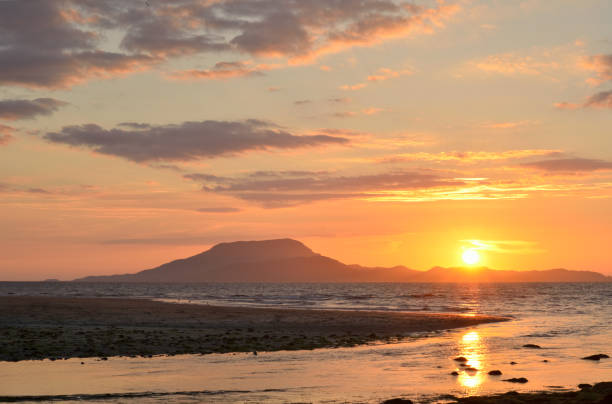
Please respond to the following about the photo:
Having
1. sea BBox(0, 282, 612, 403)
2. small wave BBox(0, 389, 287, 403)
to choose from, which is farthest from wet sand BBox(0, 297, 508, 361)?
small wave BBox(0, 389, 287, 403)

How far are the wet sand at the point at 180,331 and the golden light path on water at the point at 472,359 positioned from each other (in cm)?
481

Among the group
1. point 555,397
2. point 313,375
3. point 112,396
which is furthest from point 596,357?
point 112,396

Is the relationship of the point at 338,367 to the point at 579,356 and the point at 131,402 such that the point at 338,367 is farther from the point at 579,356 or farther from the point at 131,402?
the point at 579,356

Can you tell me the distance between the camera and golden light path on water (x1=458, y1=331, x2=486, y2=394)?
25.7m

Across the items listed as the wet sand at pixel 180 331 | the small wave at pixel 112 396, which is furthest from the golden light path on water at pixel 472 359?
the small wave at pixel 112 396

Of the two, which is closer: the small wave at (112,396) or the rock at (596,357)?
the small wave at (112,396)

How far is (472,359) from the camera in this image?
112ft

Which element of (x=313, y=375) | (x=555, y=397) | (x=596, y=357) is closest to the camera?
(x=555, y=397)

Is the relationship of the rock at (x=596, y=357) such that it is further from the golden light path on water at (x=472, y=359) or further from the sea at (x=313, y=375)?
the golden light path on water at (x=472, y=359)

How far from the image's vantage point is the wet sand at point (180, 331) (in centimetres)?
3591

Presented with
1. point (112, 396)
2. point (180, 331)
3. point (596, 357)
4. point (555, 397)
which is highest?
point (180, 331)

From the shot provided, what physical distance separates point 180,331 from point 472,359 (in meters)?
21.6

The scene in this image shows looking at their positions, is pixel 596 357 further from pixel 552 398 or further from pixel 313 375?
pixel 313 375

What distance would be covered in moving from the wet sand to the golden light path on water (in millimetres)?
4813
